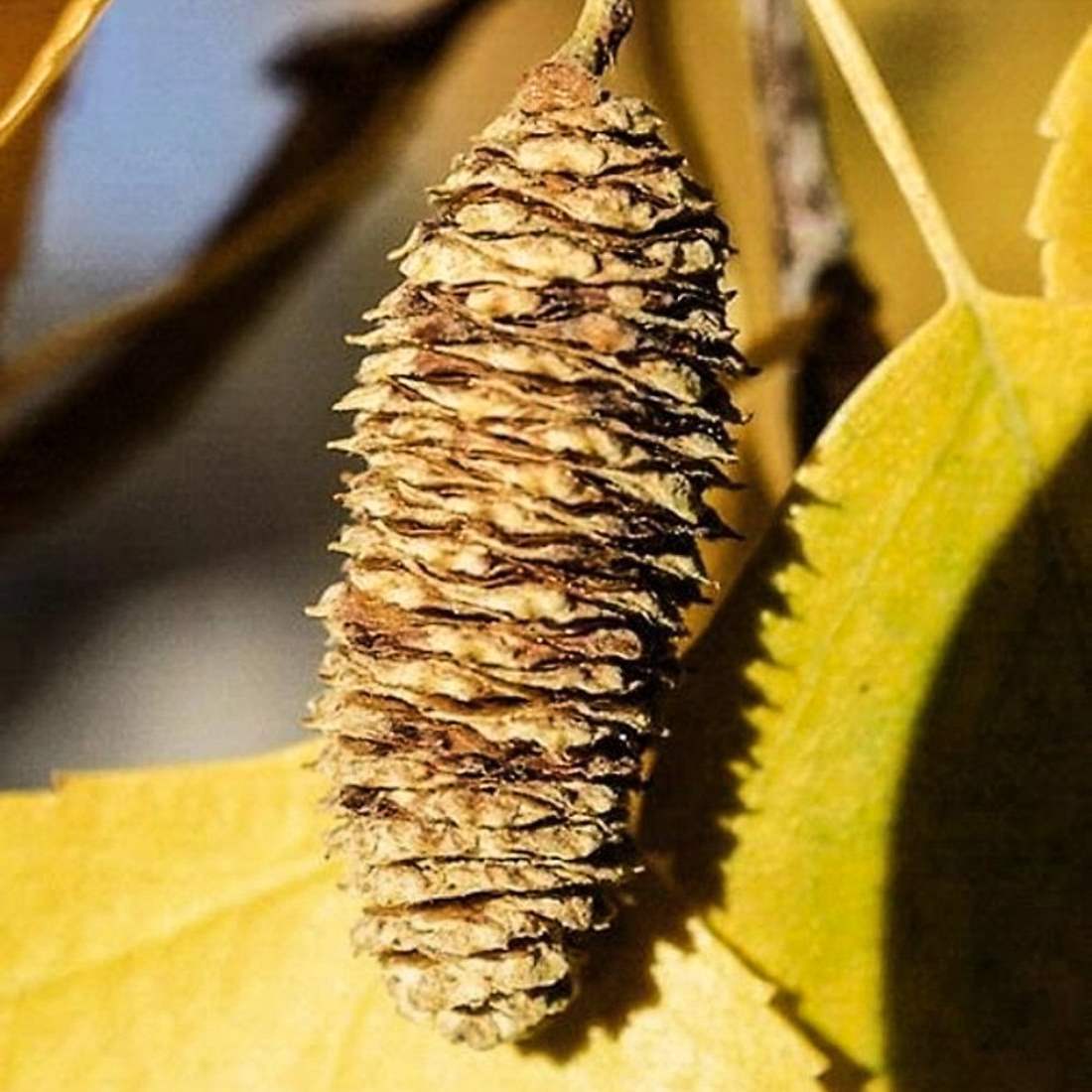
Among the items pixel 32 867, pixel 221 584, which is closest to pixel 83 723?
pixel 221 584

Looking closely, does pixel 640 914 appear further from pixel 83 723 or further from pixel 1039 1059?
pixel 83 723

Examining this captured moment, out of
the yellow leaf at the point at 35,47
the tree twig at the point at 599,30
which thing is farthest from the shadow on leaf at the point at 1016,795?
the yellow leaf at the point at 35,47

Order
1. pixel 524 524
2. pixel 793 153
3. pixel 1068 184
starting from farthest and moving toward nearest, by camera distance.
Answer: pixel 793 153, pixel 1068 184, pixel 524 524

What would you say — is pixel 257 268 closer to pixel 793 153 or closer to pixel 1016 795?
pixel 793 153

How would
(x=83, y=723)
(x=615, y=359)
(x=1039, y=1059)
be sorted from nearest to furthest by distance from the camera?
(x=615, y=359)
(x=1039, y=1059)
(x=83, y=723)

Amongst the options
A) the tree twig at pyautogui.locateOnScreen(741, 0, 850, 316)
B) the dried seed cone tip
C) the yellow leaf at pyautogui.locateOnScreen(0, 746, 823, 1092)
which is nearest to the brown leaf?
the tree twig at pyautogui.locateOnScreen(741, 0, 850, 316)

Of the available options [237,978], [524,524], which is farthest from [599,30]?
[237,978]

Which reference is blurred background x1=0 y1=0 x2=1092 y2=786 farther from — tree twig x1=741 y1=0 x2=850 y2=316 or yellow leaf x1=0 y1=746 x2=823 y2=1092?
yellow leaf x1=0 y1=746 x2=823 y2=1092
